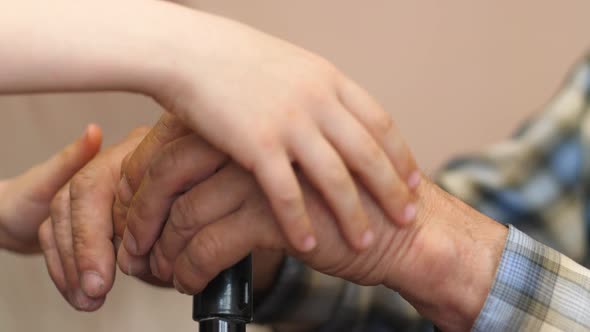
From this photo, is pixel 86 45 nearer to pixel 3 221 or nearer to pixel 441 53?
pixel 3 221

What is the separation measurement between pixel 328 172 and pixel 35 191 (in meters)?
0.43

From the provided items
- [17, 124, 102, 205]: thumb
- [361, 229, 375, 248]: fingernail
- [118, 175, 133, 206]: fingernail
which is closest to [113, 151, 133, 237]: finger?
[118, 175, 133, 206]: fingernail

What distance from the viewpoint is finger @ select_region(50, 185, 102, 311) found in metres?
0.63

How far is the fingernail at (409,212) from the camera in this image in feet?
1.72

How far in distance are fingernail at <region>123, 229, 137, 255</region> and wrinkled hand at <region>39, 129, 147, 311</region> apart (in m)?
0.05

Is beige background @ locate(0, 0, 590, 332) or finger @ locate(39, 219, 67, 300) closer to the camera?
finger @ locate(39, 219, 67, 300)

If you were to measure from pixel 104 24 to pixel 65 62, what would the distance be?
0.03m

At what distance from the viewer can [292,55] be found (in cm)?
47

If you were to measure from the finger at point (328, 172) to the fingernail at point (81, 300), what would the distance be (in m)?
0.26

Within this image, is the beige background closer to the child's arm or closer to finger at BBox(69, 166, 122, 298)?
finger at BBox(69, 166, 122, 298)

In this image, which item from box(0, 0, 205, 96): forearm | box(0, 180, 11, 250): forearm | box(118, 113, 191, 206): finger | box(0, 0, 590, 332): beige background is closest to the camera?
box(0, 0, 205, 96): forearm

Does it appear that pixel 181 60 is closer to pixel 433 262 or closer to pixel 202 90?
pixel 202 90

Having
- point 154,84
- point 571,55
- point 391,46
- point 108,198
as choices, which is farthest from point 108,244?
point 571,55

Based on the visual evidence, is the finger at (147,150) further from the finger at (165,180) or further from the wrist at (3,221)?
the wrist at (3,221)
